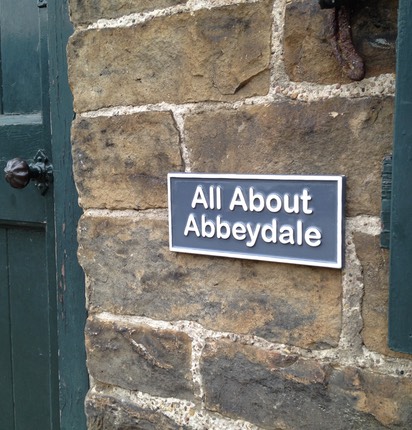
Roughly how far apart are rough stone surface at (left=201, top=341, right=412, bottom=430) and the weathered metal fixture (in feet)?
1.70

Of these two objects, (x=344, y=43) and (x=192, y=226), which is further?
(x=192, y=226)

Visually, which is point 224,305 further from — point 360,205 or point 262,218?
point 360,205

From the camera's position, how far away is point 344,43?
0.96 metres

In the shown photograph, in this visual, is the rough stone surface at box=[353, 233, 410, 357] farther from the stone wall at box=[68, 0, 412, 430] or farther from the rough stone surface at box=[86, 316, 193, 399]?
the rough stone surface at box=[86, 316, 193, 399]

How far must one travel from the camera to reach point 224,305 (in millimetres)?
1150

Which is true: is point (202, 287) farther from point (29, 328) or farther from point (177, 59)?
point (29, 328)

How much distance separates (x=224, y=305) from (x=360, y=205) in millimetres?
347

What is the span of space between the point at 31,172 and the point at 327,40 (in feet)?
2.91

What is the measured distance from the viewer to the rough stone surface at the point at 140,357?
4.01 ft

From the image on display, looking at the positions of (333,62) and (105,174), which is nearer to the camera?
(333,62)

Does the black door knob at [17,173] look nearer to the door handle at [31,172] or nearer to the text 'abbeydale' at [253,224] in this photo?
the door handle at [31,172]

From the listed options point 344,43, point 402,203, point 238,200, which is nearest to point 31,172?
point 238,200

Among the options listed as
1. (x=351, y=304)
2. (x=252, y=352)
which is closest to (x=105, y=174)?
(x=252, y=352)

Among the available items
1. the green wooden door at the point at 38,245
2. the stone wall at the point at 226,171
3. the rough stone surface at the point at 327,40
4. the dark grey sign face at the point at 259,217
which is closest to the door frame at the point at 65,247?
the green wooden door at the point at 38,245
